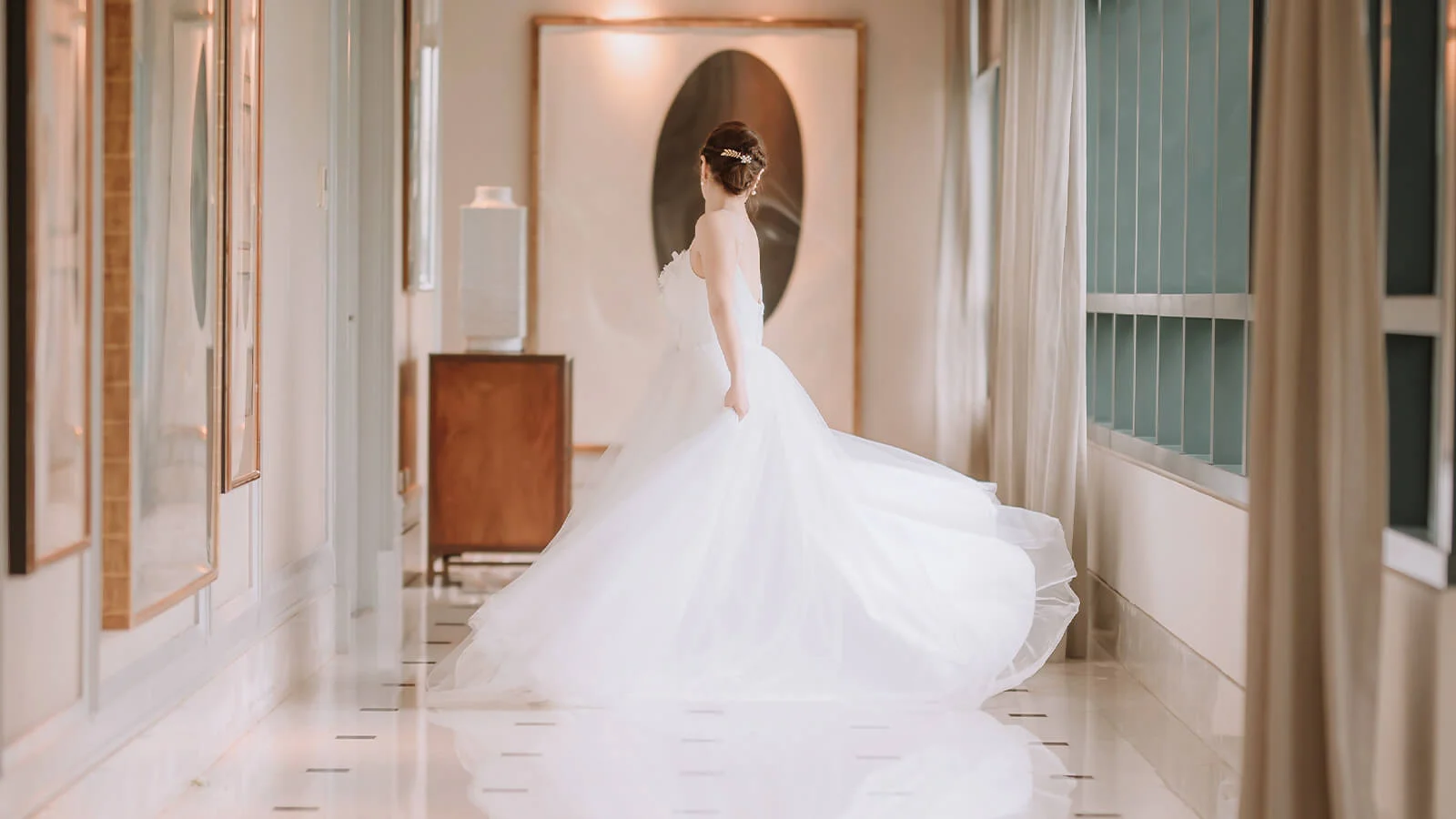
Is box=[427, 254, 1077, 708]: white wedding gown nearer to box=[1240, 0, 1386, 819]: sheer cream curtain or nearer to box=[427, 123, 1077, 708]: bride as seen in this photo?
box=[427, 123, 1077, 708]: bride

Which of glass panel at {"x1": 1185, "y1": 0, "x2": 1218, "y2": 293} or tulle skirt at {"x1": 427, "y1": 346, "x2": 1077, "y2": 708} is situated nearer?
glass panel at {"x1": 1185, "y1": 0, "x2": 1218, "y2": 293}

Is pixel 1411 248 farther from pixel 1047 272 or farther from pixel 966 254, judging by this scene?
pixel 966 254

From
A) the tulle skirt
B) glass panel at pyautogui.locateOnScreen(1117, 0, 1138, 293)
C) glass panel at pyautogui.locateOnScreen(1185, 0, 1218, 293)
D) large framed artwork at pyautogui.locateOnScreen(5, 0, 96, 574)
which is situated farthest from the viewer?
glass panel at pyautogui.locateOnScreen(1117, 0, 1138, 293)

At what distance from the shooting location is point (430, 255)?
7.57 metres

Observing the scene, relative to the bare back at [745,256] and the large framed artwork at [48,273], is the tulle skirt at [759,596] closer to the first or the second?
the bare back at [745,256]

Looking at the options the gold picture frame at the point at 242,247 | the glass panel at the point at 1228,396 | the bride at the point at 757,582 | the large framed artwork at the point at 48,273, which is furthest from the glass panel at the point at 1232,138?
the large framed artwork at the point at 48,273

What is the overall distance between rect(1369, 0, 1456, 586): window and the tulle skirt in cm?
176

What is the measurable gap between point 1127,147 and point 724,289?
157cm

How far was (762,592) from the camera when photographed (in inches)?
180

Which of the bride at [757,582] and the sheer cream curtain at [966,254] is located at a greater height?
the sheer cream curtain at [966,254]

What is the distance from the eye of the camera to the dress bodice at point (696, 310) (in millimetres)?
5074

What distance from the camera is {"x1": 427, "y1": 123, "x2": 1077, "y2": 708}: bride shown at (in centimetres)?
450

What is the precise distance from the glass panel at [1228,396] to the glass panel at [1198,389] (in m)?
0.23

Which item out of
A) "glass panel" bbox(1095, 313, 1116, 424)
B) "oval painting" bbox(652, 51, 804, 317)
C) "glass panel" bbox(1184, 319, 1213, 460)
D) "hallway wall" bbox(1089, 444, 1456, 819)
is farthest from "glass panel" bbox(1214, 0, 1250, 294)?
"oval painting" bbox(652, 51, 804, 317)
